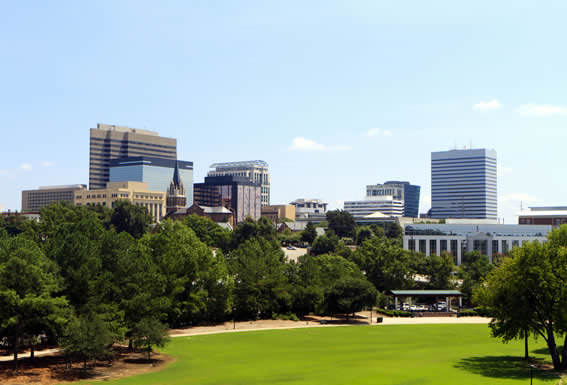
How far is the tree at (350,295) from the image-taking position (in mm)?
95812

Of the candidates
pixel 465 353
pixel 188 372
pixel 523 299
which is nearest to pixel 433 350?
pixel 465 353

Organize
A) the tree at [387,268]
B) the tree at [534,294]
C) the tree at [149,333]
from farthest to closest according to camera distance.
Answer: the tree at [387,268], the tree at [149,333], the tree at [534,294]

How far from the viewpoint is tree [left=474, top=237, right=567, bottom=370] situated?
54.0 metres

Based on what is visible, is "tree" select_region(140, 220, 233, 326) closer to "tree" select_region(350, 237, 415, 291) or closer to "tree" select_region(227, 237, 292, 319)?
"tree" select_region(227, 237, 292, 319)

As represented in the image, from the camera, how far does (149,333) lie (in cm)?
5922

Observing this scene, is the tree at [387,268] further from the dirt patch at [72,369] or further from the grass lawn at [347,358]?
the dirt patch at [72,369]

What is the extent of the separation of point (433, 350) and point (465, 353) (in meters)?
3.45

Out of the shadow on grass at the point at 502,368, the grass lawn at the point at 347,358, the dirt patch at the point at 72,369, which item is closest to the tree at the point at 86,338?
the dirt patch at the point at 72,369

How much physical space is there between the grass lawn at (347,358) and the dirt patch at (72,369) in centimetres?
225

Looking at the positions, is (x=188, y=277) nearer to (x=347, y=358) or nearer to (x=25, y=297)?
(x=347, y=358)

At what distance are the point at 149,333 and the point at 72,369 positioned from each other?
7.58 metres

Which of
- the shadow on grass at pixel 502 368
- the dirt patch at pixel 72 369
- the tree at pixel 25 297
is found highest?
the tree at pixel 25 297

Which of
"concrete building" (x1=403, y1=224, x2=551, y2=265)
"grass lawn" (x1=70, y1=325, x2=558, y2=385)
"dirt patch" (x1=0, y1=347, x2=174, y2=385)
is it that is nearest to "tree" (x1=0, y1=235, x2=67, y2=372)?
"dirt patch" (x1=0, y1=347, x2=174, y2=385)

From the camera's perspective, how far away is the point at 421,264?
135125mm
